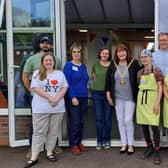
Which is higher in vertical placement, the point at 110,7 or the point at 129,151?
the point at 110,7

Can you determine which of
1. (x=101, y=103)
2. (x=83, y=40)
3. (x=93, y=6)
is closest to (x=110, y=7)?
(x=93, y=6)

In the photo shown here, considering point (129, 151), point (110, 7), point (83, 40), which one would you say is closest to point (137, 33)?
point (83, 40)

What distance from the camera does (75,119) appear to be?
20.6 ft

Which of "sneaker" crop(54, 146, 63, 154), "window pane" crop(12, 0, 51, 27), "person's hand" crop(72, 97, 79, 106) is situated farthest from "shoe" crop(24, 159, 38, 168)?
"window pane" crop(12, 0, 51, 27)

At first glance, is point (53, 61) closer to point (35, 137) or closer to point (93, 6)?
point (35, 137)

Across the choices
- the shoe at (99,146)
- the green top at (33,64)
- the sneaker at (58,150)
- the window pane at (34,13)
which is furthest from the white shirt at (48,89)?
the window pane at (34,13)

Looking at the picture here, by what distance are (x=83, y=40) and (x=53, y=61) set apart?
8.97 meters

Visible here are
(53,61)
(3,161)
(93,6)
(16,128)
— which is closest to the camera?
(53,61)

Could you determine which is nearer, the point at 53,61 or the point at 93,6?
the point at 53,61

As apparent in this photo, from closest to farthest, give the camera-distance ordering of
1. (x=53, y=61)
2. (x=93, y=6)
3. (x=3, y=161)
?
(x=53, y=61) < (x=3, y=161) < (x=93, y=6)

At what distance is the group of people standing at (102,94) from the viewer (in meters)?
5.78

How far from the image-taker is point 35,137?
5840 millimetres

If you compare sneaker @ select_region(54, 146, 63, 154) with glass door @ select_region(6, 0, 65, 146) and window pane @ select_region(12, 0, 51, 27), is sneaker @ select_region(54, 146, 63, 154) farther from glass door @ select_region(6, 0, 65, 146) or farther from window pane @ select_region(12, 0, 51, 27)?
window pane @ select_region(12, 0, 51, 27)

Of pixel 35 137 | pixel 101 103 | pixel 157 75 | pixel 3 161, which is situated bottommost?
pixel 3 161
